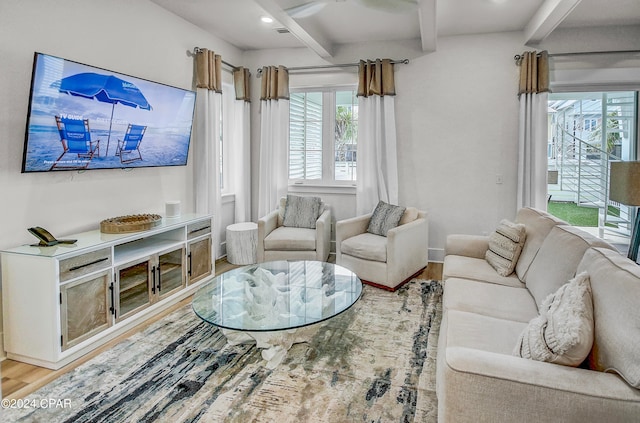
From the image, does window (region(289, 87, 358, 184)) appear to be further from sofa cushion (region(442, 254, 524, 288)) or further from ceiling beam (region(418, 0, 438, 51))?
sofa cushion (region(442, 254, 524, 288))

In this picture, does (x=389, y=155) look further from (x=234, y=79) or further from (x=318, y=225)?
(x=234, y=79)

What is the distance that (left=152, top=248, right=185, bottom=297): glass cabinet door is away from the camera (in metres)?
3.34

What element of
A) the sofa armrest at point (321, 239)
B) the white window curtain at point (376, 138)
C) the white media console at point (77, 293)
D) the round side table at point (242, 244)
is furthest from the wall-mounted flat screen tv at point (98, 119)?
the white window curtain at point (376, 138)

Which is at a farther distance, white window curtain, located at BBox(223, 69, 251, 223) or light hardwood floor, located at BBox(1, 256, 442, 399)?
white window curtain, located at BBox(223, 69, 251, 223)

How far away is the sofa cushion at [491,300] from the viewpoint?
2.30m

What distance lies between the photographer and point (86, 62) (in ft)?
10.2

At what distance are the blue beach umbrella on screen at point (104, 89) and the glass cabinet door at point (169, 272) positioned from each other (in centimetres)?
98

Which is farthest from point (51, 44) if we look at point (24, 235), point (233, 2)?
point (233, 2)

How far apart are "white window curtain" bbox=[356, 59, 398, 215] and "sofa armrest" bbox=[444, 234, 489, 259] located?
4.89 feet

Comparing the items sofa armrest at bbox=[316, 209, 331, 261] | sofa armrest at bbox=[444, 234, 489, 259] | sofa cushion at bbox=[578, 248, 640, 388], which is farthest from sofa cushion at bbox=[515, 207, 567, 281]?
sofa armrest at bbox=[316, 209, 331, 261]

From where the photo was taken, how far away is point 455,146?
4.86 meters

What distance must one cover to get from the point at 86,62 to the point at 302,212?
8.54ft

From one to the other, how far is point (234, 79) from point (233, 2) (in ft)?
5.06

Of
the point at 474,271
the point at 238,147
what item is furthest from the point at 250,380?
the point at 238,147
